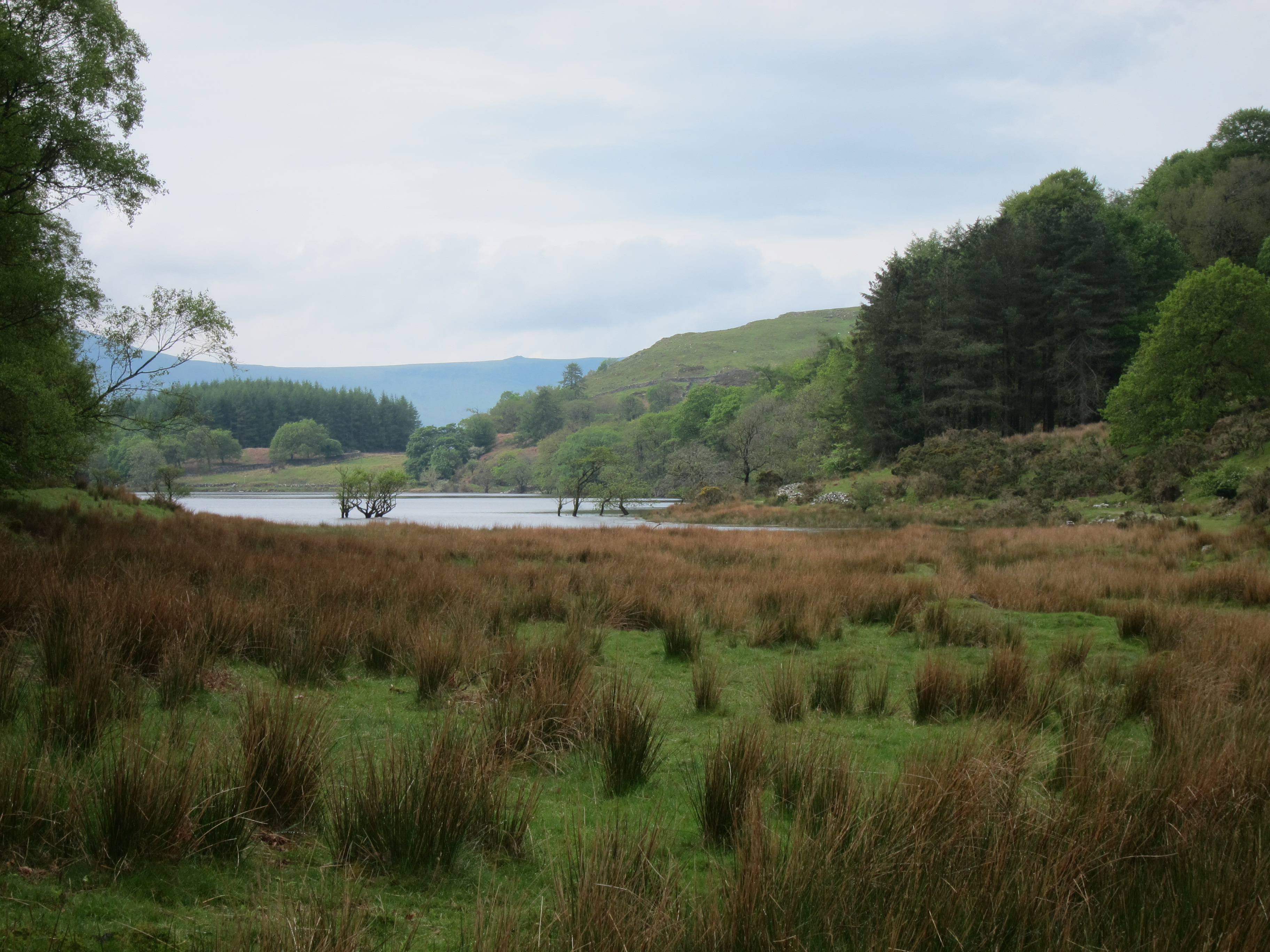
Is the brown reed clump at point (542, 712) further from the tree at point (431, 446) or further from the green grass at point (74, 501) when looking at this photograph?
the tree at point (431, 446)

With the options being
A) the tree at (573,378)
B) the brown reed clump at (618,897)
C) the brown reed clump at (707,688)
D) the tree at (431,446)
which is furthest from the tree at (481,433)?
the brown reed clump at (618,897)

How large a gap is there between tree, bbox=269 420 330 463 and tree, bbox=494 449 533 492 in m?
22.4

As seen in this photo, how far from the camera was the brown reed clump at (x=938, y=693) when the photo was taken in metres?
5.09

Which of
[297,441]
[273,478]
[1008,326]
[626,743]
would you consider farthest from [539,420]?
[626,743]

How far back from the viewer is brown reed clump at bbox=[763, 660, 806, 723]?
484cm

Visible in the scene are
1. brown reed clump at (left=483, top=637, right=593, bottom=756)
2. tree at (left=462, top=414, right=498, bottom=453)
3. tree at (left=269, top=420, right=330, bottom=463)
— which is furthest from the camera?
tree at (left=462, top=414, right=498, bottom=453)

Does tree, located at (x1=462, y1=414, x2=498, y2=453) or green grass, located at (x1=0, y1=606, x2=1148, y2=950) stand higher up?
tree, located at (x1=462, y1=414, x2=498, y2=453)

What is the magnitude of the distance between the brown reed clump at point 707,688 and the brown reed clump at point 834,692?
636 mm

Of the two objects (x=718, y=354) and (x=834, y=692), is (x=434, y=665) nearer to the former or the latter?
(x=834, y=692)

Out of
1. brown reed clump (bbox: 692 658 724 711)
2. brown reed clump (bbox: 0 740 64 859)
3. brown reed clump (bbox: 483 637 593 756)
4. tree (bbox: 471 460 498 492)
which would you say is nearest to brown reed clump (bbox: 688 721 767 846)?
brown reed clump (bbox: 483 637 593 756)

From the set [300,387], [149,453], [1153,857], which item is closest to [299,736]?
[1153,857]

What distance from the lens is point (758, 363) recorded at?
15325 cm

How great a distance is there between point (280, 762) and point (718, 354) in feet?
584

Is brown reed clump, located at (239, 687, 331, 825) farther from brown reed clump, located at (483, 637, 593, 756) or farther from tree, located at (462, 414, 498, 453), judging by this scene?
tree, located at (462, 414, 498, 453)
